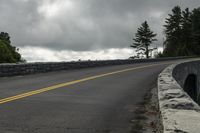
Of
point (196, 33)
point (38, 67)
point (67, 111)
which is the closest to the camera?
point (67, 111)

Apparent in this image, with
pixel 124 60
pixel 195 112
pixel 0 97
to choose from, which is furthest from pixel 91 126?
pixel 124 60

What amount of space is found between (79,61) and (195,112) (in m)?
27.8

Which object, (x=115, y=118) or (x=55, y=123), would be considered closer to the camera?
(x=55, y=123)

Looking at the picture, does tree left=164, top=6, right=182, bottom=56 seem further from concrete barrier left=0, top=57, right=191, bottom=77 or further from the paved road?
the paved road

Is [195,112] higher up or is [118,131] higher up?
[195,112]

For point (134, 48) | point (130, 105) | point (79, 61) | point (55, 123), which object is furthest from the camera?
point (134, 48)

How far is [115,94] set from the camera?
13.9m

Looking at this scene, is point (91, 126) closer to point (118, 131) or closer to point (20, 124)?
point (118, 131)

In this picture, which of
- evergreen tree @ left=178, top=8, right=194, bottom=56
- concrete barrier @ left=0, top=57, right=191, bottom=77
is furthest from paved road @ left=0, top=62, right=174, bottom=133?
evergreen tree @ left=178, top=8, right=194, bottom=56

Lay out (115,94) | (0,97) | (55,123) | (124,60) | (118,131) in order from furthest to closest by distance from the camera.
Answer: (124,60), (115,94), (0,97), (55,123), (118,131)

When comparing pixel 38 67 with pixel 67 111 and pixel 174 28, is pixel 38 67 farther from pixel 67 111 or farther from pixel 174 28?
pixel 174 28

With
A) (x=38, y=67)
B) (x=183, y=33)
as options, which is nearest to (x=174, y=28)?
(x=183, y=33)

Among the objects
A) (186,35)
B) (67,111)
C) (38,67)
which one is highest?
(186,35)

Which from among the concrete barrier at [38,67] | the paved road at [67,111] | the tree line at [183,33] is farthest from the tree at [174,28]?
the paved road at [67,111]
